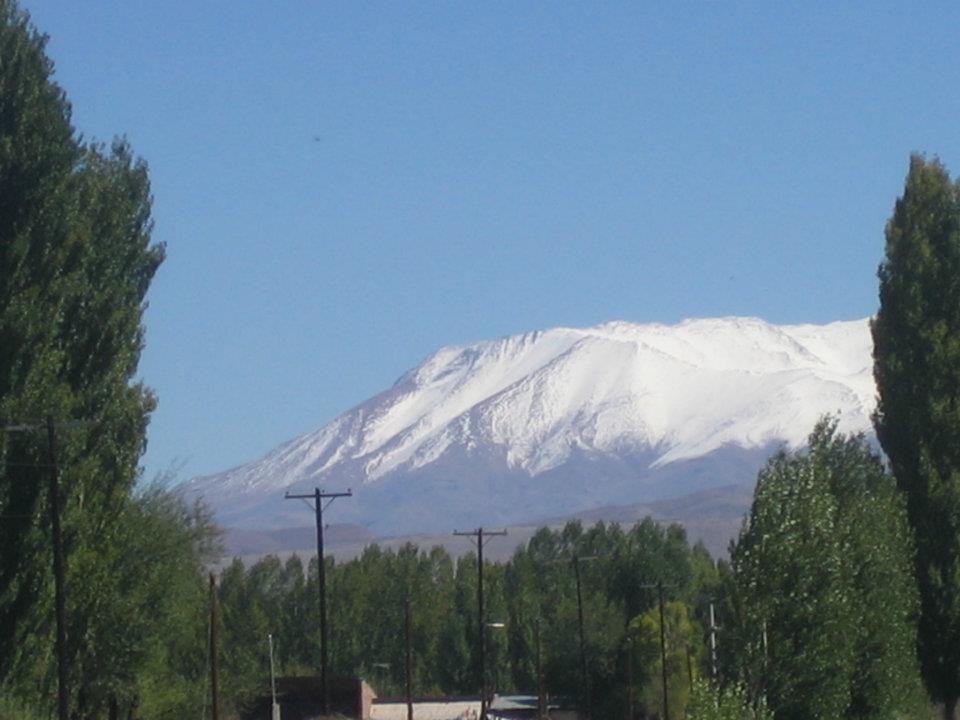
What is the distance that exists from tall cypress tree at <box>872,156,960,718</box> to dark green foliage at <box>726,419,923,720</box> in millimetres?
1452

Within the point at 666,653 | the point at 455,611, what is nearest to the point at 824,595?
the point at 666,653

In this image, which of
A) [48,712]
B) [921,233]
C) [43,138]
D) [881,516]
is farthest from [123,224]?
[921,233]

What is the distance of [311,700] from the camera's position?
86.8m

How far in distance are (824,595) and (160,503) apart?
68.2 feet

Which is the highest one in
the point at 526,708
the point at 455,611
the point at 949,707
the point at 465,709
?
the point at 455,611

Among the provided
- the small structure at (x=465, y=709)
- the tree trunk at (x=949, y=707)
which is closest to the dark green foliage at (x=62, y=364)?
the tree trunk at (x=949, y=707)

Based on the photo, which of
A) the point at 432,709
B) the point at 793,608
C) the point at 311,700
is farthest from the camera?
the point at 432,709

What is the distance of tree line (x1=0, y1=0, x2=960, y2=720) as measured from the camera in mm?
35000

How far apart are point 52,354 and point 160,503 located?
19.7 metres

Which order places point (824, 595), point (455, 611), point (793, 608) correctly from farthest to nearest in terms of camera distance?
point (455, 611), point (824, 595), point (793, 608)

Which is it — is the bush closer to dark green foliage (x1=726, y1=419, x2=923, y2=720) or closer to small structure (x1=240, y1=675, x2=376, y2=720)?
dark green foliage (x1=726, y1=419, x2=923, y2=720)

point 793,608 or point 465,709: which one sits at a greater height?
point 793,608

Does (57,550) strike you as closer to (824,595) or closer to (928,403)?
(824,595)

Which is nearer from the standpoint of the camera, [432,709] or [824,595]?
[824,595]
